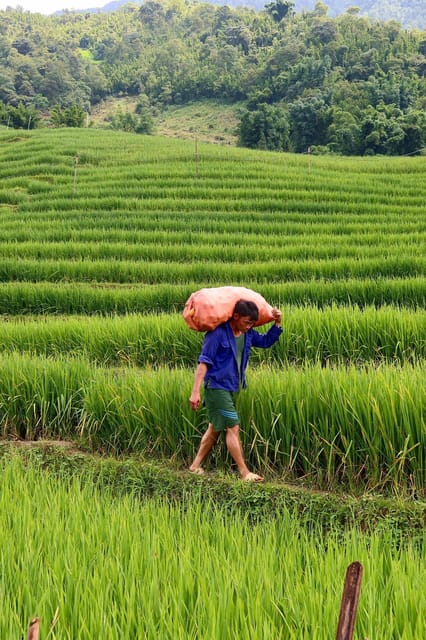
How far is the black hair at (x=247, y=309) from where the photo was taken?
11.9 feet

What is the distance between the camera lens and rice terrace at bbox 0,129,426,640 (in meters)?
1.83

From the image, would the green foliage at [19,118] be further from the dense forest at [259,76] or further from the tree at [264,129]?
the tree at [264,129]

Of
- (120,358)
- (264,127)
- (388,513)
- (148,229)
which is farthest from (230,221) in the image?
(264,127)

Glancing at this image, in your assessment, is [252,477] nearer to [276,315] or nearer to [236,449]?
[236,449]

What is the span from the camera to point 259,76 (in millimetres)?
69625

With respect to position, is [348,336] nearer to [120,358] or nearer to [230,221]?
[120,358]

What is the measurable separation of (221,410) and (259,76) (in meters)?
72.2

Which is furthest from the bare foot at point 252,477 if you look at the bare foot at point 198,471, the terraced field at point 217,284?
the bare foot at point 198,471

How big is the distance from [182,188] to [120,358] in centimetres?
1176

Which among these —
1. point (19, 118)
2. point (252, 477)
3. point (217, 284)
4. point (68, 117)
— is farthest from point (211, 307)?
point (19, 118)

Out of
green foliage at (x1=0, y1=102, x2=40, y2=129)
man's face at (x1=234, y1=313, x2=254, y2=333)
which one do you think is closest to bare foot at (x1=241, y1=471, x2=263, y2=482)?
man's face at (x1=234, y1=313, x2=254, y2=333)

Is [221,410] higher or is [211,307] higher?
[211,307]

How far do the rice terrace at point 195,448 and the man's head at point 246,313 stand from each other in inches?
26.7

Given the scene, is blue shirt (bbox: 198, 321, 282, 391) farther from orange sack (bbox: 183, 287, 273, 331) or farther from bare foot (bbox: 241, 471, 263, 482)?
bare foot (bbox: 241, 471, 263, 482)
